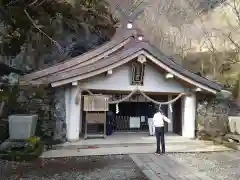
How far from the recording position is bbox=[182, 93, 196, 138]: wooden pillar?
12805 millimetres

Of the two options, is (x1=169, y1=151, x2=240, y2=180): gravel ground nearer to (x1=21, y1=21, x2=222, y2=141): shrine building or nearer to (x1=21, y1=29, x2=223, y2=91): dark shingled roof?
(x1=21, y1=21, x2=222, y2=141): shrine building

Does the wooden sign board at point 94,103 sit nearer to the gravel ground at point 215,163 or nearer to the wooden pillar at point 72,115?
the wooden pillar at point 72,115

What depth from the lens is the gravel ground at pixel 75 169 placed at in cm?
706

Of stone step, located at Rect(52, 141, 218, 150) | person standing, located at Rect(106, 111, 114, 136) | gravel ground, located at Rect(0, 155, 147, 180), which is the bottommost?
gravel ground, located at Rect(0, 155, 147, 180)

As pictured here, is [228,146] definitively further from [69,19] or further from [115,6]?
[115,6]

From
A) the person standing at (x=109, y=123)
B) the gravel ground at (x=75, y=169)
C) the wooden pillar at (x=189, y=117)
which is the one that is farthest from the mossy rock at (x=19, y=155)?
the wooden pillar at (x=189, y=117)

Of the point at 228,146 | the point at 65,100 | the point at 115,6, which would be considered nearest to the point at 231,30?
the point at 115,6

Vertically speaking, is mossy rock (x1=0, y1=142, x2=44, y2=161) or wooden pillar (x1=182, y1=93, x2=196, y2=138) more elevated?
wooden pillar (x1=182, y1=93, x2=196, y2=138)

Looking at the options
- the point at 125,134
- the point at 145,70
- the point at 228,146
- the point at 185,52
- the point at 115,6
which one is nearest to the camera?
the point at 228,146

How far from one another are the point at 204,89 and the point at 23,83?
8.74m

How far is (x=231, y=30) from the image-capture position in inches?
1106

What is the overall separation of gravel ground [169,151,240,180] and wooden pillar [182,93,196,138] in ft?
9.22

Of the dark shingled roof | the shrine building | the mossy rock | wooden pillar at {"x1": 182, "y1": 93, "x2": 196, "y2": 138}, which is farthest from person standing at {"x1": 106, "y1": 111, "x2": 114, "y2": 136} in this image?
the mossy rock

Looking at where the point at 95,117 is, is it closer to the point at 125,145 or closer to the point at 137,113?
the point at 125,145
